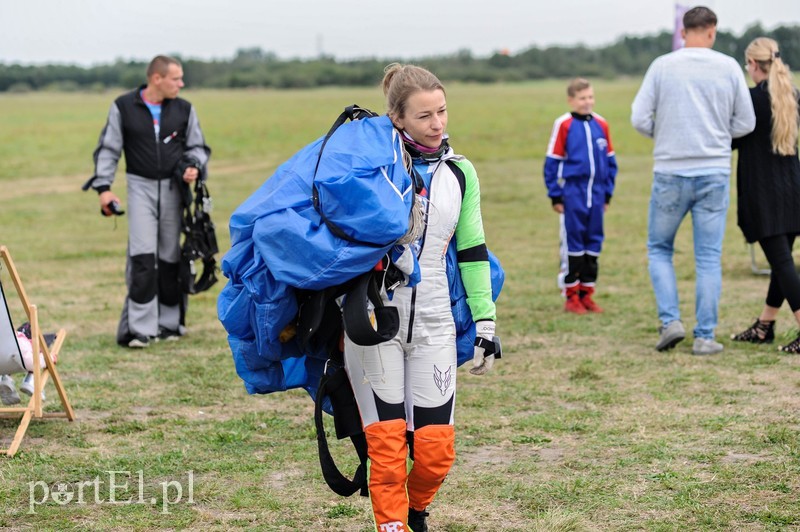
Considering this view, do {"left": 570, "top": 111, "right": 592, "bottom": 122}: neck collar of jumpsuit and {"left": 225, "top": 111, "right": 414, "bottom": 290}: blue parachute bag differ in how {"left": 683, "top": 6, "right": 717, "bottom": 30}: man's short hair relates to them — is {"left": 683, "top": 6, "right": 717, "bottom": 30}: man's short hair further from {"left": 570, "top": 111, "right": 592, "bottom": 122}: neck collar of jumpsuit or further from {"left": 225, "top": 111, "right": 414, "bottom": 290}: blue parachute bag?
{"left": 225, "top": 111, "right": 414, "bottom": 290}: blue parachute bag

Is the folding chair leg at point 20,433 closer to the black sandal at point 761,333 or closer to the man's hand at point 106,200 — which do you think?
the man's hand at point 106,200

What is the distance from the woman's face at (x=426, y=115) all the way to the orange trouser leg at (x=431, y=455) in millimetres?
1098

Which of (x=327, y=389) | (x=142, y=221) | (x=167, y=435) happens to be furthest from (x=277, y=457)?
(x=142, y=221)

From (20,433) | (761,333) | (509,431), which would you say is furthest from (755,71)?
(20,433)

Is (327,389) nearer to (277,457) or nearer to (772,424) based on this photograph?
(277,457)

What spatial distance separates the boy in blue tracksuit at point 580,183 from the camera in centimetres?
919

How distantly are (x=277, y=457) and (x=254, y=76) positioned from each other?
4240 inches

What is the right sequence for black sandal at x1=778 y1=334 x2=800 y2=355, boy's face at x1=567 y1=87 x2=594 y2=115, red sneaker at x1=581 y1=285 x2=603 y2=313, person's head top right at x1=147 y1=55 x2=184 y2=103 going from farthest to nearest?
red sneaker at x1=581 y1=285 x2=603 y2=313 → boy's face at x1=567 y1=87 x2=594 y2=115 → person's head top right at x1=147 y1=55 x2=184 y2=103 → black sandal at x1=778 y1=334 x2=800 y2=355

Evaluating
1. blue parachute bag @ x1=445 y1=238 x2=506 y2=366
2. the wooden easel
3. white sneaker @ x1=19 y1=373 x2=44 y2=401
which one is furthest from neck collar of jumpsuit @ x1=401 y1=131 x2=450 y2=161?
white sneaker @ x1=19 y1=373 x2=44 y2=401

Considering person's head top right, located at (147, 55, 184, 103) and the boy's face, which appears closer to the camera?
person's head top right, located at (147, 55, 184, 103)

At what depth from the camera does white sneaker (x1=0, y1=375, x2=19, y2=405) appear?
19.4ft

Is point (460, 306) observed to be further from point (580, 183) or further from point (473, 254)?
point (580, 183)

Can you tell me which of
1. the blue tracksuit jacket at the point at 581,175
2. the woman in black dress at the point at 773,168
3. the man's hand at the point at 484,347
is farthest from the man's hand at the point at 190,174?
the man's hand at the point at 484,347

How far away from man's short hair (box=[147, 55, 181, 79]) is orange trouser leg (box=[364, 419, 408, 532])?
16.8 feet
